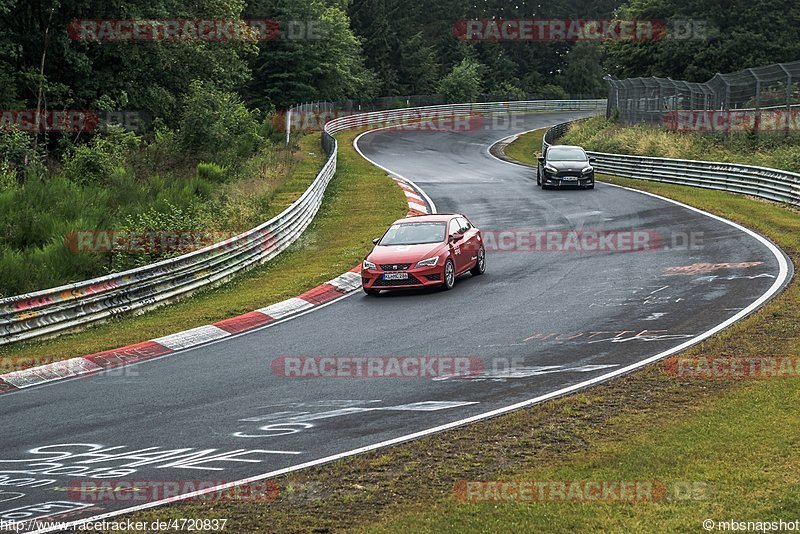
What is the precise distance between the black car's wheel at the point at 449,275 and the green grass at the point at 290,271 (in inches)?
104

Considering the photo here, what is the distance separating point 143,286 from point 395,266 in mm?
4636

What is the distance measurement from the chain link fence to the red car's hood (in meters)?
17.4

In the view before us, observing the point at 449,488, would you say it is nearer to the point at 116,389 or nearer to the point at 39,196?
the point at 116,389

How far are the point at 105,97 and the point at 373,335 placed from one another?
28.4m

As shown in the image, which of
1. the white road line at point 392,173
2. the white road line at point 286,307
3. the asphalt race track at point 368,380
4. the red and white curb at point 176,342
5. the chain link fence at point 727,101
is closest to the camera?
the asphalt race track at point 368,380

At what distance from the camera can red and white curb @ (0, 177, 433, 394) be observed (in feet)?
45.7

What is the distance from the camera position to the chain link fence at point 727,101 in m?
32.8

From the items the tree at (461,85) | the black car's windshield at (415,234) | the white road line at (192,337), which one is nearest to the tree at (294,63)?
the tree at (461,85)

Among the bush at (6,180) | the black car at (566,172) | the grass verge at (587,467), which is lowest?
the grass verge at (587,467)

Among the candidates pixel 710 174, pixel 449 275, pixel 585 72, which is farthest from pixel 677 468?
pixel 585 72

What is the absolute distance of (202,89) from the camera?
41438mm

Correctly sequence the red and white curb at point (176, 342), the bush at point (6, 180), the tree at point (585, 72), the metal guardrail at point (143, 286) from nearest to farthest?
the red and white curb at point (176, 342), the metal guardrail at point (143, 286), the bush at point (6, 180), the tree at point (585, 72)

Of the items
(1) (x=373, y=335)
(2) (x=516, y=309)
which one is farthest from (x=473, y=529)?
(2) (x=516, y=309)

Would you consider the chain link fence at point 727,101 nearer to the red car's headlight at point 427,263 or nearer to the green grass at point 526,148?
the green grass at point 526,148
